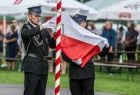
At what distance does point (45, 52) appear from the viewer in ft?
36.0

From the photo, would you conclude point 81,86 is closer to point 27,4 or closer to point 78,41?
point 78,41

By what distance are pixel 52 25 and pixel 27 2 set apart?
1241 cm

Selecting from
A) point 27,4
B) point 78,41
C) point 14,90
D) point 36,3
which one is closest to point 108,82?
point 14,90

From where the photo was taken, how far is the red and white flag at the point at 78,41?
11148 mm

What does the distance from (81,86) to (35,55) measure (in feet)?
3.44

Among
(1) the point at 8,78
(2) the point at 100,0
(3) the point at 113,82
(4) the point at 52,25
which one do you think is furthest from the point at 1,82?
(2) the point at 100,0

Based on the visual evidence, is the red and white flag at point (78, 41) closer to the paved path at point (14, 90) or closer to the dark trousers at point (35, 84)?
the dark trousers at point (35, 84)

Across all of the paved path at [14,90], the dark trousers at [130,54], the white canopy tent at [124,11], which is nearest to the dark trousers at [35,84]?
the paved path at [14,90]

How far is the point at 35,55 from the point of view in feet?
35.9

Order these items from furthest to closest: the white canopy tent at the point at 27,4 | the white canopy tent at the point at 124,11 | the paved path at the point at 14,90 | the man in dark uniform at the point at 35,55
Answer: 1. the white canopy tent at the point at 124,11
2. the white canopy tent at the point at 27,4
3. the paved path at the point at 14,90
4. the man in dark uniform at the point at 35,55

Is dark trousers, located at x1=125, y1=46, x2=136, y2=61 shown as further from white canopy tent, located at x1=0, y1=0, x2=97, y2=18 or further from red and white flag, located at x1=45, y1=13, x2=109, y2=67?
red and white flag, located at x1=45, y1=13, x2=109, y2=67

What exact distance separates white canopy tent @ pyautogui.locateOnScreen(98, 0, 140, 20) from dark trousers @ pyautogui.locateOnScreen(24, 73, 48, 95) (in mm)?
13910

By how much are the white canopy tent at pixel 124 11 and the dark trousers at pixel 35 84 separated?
45.6ft

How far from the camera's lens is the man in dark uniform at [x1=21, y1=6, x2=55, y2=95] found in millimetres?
10805
